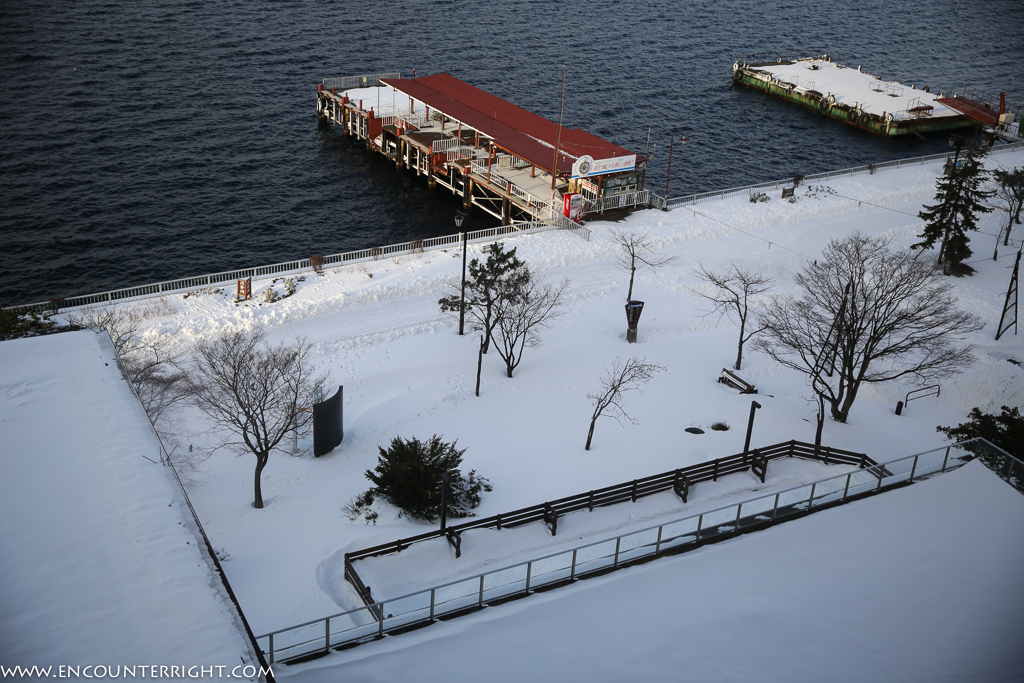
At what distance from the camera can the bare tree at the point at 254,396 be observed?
3281 centimetres

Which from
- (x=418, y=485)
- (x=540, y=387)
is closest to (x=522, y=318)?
(x=540, y=387)

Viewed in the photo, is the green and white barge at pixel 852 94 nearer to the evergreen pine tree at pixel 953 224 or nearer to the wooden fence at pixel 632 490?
the evergreen pine tree at pixel 953 224

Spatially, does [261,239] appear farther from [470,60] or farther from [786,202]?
[470,60]

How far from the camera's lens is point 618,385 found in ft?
124

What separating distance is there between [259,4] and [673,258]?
72.2 metres

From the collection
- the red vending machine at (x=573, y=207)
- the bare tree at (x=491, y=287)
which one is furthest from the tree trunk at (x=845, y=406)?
the red vending machine at (x=573, y=207)

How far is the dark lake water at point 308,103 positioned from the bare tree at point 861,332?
29.7 meters

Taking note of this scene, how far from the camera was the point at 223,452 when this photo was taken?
121 feet

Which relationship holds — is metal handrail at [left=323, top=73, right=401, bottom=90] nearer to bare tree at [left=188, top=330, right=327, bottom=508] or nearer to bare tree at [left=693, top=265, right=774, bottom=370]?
bare tree at [left=693, top=265, right=774, bottom=370]

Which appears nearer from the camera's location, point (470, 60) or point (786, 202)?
point (786, 202)

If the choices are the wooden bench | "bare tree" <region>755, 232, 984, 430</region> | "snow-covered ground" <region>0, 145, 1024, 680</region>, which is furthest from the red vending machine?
the wooden bench

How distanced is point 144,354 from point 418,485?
17.5 m

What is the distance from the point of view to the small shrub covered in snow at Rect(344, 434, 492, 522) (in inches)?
1271

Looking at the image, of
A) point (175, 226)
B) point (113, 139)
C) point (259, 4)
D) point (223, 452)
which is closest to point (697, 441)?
point (223, 452)
